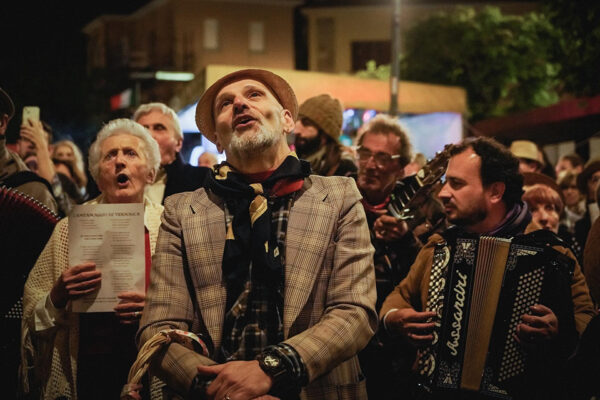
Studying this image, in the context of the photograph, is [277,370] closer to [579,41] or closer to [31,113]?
[31,113]

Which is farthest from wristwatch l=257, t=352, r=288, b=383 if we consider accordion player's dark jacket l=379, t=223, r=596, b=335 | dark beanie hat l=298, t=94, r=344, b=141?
dark beanie hat l=298, t=94, r=344, b=141

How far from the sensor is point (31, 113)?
595cm

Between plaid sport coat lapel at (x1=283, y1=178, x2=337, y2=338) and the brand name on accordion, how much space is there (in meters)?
0.87

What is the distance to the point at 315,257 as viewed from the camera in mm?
3254

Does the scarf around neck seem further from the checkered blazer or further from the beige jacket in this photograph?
the beige jacket

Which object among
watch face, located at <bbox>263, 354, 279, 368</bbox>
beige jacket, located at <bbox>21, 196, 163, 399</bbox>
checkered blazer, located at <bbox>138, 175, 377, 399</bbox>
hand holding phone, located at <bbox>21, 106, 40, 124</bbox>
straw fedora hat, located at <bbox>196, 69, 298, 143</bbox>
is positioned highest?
straw fedora hat, located at <bbox>196, 69, 298, 143</bbox>

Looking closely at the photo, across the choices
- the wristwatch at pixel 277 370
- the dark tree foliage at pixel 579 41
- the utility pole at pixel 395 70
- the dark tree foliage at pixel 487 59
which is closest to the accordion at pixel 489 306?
the wristwatch at pixel 277 370

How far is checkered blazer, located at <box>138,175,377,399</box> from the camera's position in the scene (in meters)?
3.13

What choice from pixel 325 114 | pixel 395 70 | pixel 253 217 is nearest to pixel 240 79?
pixel 253 217

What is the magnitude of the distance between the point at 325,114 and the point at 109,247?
8.50ft

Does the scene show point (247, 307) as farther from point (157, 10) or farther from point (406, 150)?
point (157, 10)

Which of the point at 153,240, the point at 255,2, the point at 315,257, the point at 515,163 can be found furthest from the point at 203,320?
the point at 255,2

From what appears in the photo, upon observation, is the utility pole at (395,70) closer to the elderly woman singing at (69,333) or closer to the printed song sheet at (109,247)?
the elderly woman singing at (69,333)

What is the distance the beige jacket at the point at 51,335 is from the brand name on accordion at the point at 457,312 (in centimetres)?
178
